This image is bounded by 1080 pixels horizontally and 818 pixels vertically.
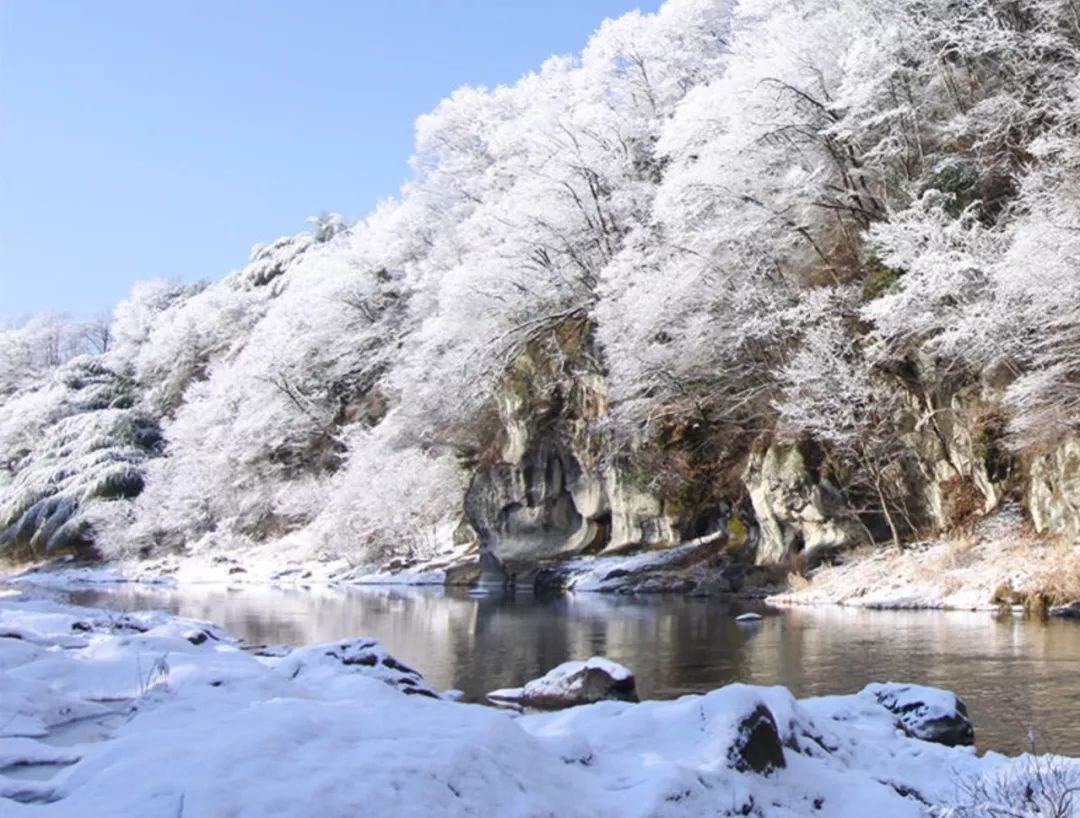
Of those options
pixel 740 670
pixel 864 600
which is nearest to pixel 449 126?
pixel 864 600

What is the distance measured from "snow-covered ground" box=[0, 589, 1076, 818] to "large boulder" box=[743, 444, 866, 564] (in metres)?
19.7

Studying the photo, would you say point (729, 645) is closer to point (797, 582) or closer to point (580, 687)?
point (580, 687)

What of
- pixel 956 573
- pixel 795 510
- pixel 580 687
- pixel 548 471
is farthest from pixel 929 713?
pixel 548 471

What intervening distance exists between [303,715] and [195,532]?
58.9 meters

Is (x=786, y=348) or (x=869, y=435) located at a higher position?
(x=786, y=348)

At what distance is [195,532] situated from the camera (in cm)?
6125

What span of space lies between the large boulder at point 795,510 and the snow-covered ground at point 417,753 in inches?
774

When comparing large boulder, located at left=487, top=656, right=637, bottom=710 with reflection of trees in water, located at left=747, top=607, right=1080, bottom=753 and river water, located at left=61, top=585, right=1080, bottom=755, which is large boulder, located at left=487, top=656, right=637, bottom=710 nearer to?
river water, located at left=61, top=585, right=1080, bottom=755

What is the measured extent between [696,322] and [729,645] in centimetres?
1681

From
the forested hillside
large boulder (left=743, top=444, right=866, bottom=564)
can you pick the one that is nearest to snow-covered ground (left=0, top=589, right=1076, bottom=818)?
the forested hillside

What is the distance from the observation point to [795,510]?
30125 mm

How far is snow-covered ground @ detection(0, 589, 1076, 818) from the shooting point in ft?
17.0

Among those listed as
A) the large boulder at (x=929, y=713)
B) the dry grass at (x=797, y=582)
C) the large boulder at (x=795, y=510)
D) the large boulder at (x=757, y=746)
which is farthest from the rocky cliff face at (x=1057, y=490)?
the large boulder at (x=757, y=746)

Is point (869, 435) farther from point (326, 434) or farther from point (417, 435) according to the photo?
point (326, 434)
